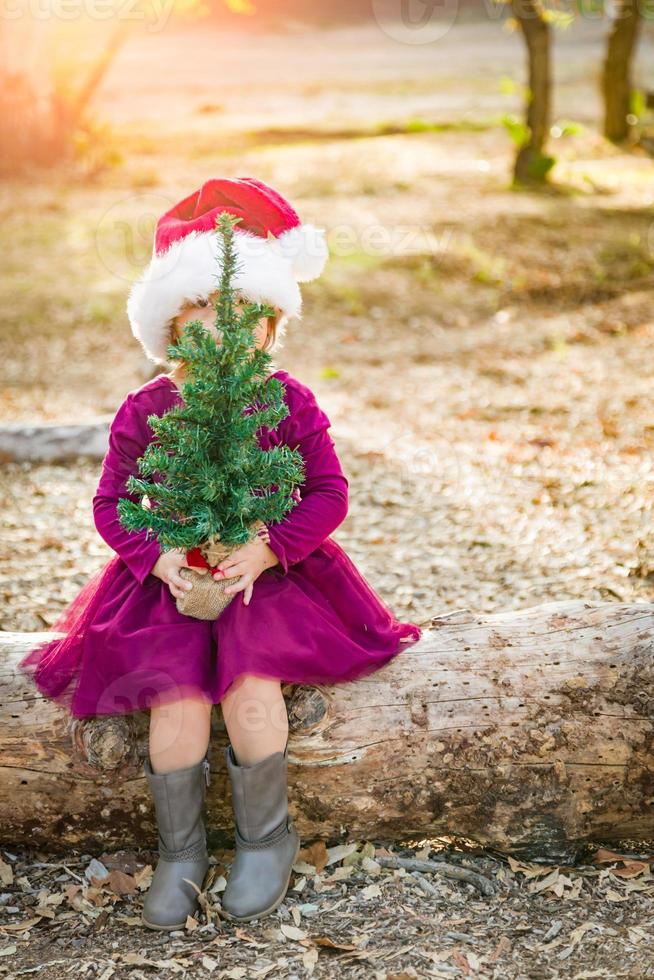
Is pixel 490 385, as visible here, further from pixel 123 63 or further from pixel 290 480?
pixel 123 63

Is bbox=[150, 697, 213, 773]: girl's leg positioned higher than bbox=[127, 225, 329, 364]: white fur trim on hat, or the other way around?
bbox=[127, 225, 329, 364]: white fur trim on hat

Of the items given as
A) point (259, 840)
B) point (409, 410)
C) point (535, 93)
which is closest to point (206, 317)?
point (259, 840)

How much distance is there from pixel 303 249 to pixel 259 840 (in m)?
1.43

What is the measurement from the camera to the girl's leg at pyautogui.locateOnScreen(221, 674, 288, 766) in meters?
2.34

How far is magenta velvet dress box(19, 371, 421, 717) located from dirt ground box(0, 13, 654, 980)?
50cm

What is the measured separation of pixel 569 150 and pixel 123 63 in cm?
1380

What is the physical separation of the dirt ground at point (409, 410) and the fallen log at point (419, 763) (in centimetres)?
10

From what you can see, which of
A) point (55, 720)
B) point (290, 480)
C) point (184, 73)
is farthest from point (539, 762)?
point (184, 73)

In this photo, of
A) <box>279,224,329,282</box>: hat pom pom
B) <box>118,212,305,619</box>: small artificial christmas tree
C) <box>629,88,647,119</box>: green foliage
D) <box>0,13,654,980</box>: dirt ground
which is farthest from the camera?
<box>629,88,647,119</box>: green foliage

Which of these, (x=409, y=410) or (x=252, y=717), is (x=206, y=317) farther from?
(x=409, y=410)

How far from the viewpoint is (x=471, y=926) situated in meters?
2.34

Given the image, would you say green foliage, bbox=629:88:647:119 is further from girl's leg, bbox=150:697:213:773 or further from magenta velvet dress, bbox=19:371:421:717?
girl's leg, bbox=150:697:213:773

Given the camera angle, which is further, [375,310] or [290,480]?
[375,310]

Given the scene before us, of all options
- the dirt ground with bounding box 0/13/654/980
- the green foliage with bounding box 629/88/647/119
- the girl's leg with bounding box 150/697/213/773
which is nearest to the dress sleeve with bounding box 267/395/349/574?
the girl's leg with bounding box 150/697/213/773
